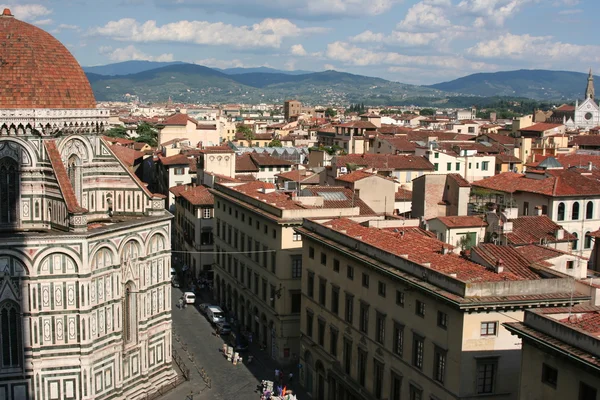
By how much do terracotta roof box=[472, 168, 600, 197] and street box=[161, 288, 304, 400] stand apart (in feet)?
74.9

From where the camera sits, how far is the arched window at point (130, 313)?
39.8 metres

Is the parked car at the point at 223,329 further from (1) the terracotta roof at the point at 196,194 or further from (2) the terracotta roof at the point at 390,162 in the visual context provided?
(2) the terracotta roof at the point at 390,162

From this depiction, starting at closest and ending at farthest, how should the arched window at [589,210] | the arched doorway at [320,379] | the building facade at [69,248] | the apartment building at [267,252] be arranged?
the building facade at [69,248] < the arched doorway at [320,379] < the apartment building at [267,252] < the arched window at [589,210]

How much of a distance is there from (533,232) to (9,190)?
2866cm

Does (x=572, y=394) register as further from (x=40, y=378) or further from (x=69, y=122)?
(x=69, y=122)

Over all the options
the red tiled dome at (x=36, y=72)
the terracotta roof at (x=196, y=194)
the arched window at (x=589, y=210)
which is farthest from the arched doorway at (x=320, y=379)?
the terracotta roof at (x=196, y=194)

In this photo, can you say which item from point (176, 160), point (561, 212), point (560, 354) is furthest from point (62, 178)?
point (176, 160)

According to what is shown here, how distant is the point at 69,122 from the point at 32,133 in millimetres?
2029

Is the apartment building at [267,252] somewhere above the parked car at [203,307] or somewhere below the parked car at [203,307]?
above

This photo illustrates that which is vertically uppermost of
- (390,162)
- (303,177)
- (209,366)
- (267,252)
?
(390,162)

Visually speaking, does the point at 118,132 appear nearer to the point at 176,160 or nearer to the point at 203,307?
the point at 176,160

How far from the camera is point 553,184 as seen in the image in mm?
54781

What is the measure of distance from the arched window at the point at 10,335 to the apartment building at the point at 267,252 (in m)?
16.8

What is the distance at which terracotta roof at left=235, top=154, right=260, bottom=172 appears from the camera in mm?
85062
